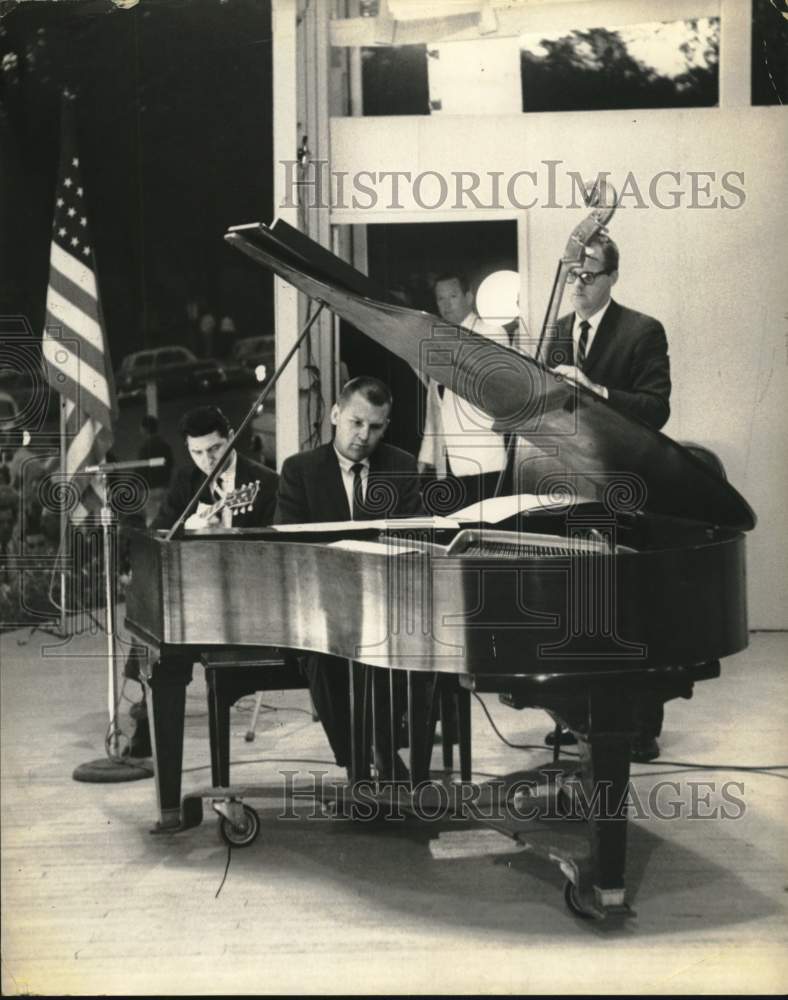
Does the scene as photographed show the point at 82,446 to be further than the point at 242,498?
Yes

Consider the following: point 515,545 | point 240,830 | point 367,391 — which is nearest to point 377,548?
point 515,545

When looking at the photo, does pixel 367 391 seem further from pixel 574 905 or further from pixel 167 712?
pixel 574 905

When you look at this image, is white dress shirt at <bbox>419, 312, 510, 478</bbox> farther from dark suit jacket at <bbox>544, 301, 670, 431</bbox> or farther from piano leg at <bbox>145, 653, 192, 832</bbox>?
piano leg at <bbox>145, 653, 192, 832</bbox>

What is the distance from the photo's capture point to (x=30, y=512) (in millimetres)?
6418

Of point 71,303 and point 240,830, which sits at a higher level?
point 71,303

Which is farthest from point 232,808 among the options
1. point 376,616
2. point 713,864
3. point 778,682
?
point 778,682

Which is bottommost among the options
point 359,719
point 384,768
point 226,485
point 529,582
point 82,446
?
point 384,768

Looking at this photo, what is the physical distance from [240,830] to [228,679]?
46cm

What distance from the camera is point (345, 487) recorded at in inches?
166

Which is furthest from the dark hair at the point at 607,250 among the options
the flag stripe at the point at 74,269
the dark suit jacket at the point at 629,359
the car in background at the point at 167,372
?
the flag stripe at the point at 74,269

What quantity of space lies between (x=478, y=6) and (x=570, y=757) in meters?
3.27

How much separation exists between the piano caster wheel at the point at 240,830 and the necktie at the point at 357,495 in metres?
1.04

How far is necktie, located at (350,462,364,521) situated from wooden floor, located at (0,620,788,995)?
1.00 metres

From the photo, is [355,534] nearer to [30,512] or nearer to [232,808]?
[232,808]
